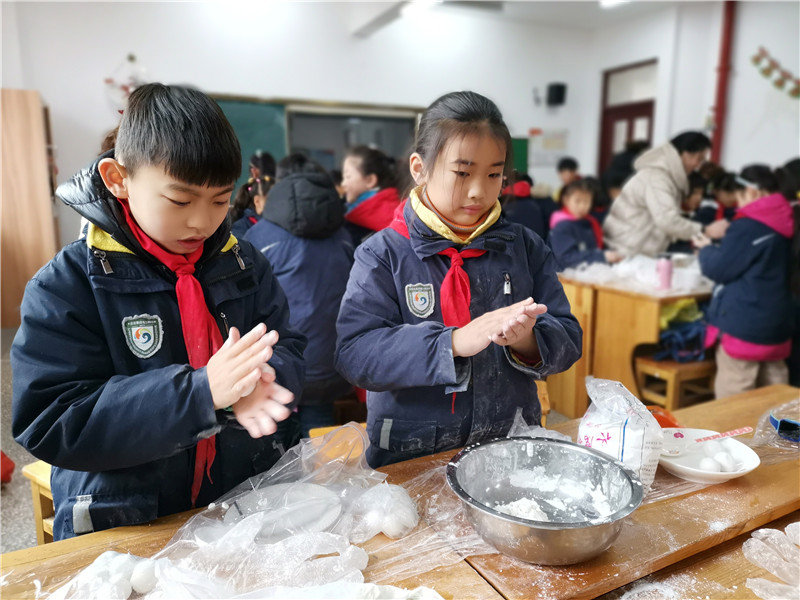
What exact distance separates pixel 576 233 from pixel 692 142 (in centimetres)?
102

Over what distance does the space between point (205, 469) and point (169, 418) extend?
0.26m

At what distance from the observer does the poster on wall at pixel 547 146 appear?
Answer: 806cm

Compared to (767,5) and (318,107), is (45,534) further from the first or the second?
(767,5)

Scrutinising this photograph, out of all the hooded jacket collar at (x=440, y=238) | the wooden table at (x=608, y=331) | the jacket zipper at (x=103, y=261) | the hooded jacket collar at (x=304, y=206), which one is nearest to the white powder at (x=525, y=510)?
the hooded jacket collar at (x=440, y=238)

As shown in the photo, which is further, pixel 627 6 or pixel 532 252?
pixel 627 6

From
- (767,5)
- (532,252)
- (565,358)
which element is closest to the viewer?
(565,358)

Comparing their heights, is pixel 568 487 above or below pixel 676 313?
above

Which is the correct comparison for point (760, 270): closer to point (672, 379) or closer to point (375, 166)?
point (672, 379)

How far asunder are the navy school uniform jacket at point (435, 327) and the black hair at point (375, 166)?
1.98m

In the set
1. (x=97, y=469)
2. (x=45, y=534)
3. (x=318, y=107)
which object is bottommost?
(x=45, y=534)

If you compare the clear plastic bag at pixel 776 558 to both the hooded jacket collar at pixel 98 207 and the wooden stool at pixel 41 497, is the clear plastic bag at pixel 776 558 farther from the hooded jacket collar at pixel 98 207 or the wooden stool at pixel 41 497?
the wooden stool at pixel 41 497

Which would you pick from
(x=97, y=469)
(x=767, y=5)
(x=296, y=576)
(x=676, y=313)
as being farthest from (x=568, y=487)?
(x=767, y=5)

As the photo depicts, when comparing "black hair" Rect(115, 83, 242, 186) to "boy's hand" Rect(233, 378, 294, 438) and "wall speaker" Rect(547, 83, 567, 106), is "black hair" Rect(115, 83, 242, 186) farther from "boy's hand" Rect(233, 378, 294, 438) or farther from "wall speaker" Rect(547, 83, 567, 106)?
"wall speaker" Rect(547, 83, 567, 106)

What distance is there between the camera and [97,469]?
93 centimetres
